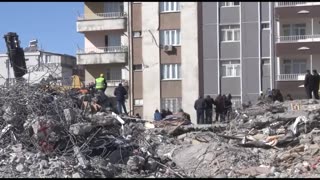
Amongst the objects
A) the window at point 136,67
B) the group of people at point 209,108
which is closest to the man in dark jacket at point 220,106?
the group of people at point 209,108

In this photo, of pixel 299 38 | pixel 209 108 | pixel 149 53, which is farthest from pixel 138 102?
pixel 209 108

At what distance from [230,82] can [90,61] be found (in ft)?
33.8

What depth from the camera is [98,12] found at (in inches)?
1860

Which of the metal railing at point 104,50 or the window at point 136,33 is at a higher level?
the window at point 136,33

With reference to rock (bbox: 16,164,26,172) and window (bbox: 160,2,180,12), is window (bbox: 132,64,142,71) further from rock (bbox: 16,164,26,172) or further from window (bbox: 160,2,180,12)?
rock (bbox: 16,164,26,172)

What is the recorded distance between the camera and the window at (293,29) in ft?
147

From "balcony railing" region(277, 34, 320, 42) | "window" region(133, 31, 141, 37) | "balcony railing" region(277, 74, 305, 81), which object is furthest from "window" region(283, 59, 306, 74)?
"window" region(133, 31, 141, 37)

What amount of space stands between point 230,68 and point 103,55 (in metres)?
9.21

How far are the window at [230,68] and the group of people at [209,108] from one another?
59.0ft

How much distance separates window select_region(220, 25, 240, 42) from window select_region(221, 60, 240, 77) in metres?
1.65

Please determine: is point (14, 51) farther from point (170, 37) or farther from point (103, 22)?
point (103, 22)

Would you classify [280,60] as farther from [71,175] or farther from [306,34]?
[71,175]

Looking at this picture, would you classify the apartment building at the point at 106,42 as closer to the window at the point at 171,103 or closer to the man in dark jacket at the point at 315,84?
the window at the point at 171,103

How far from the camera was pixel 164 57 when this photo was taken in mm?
44500
